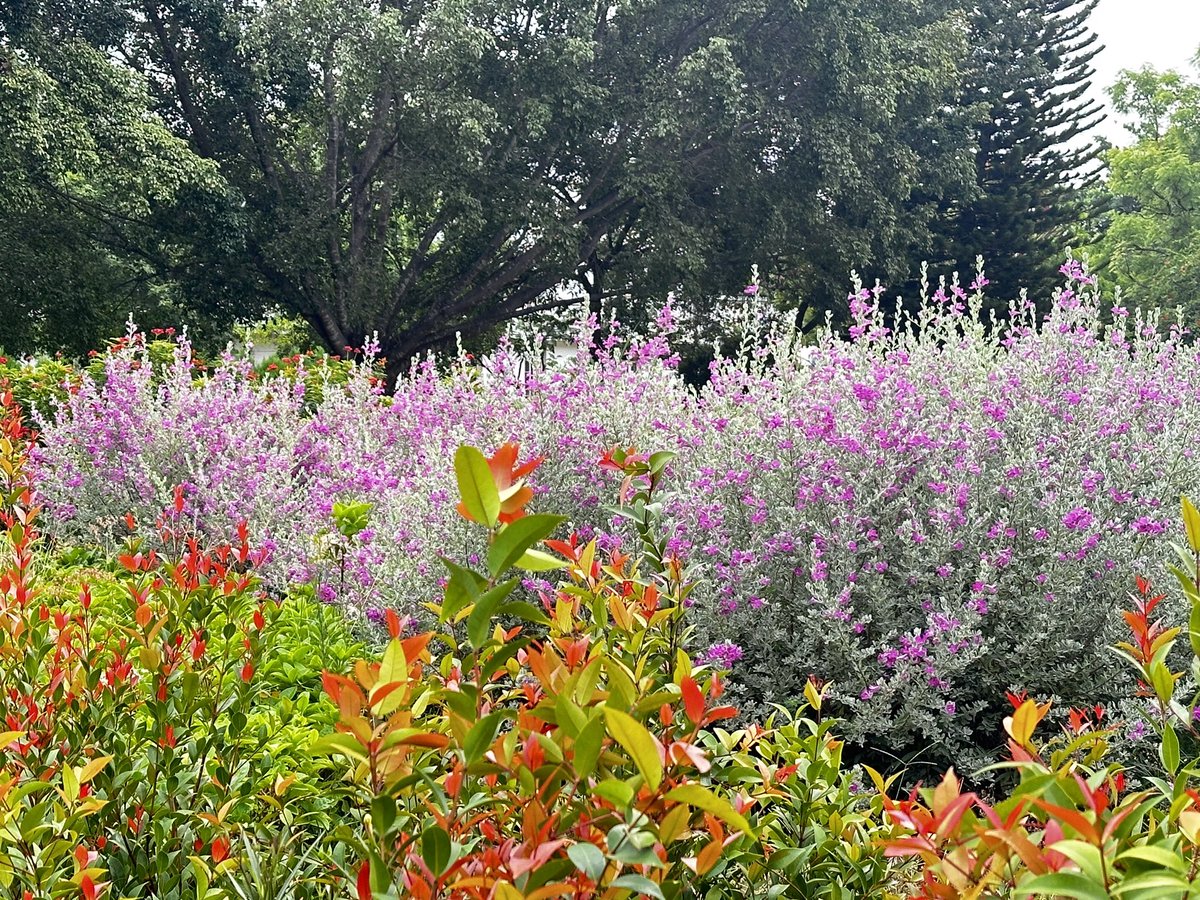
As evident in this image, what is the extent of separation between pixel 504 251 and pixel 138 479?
17662 millimetres

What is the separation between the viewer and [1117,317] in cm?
493

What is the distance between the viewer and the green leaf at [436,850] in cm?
77

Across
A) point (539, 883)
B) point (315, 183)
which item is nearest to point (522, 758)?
point (539, 883)

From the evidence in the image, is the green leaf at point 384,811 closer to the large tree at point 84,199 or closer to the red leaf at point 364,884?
the red leaf at point 364,884

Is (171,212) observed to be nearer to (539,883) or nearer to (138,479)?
(138,479)

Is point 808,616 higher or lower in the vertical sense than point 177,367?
lower

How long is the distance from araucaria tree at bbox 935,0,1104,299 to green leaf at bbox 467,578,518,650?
1021 inches

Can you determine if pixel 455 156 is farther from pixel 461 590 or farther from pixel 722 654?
pixel 461 590

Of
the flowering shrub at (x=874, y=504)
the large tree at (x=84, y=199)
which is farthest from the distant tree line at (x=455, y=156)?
the flowering shrub at (x=874, y=504)

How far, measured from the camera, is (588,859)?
691 mm

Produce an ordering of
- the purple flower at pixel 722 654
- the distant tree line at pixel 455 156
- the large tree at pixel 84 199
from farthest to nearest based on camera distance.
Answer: the distant tree line at pixel 455 156, the large tree at pixel 84 199, the purple flower at pixel 722 654

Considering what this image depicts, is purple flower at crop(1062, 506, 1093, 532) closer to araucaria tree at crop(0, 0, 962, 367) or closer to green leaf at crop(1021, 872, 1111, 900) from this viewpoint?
green leaf at crop(1021, 872, 1111, 900)

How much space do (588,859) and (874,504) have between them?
3.08m

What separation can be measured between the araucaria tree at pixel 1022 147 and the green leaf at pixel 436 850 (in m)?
26.1
